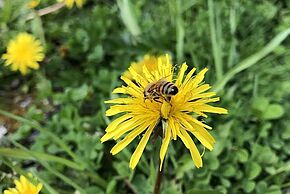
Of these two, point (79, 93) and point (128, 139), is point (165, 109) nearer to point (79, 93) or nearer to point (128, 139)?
point (128, 139)

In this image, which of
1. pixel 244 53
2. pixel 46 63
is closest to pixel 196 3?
pixel 244 53

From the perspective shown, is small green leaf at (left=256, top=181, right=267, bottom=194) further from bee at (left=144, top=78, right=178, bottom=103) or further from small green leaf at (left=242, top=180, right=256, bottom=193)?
bee at (left=144, top=78, right=178, bottom=103)

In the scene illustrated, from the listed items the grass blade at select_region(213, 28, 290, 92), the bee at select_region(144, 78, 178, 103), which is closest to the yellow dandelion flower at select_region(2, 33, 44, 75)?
the grass blade at select_region(213, 28, 290, 92)

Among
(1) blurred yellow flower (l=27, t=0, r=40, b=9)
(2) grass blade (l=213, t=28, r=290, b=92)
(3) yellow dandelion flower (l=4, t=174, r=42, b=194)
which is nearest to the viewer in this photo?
(3) yellow dandelion flower (l=4, t=174, r=42, b=194)

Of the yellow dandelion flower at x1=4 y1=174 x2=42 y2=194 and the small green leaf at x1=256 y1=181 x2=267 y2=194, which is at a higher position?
the yellow dandelion flower at x1=4 y1=174 x2=42 y2=194

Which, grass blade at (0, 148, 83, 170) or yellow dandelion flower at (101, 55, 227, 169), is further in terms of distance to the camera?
grass blade at (0, 148, 83, 170)

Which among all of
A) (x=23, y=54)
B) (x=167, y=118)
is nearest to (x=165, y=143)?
(x=167, y=118)

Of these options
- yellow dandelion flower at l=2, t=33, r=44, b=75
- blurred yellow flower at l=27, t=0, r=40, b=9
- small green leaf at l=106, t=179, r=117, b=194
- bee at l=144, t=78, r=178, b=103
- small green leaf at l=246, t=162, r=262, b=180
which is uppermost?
blurred yellow flower at l=27, t=0, r=40, b=9

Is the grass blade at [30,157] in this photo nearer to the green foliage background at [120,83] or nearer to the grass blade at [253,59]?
the green foliage background at [120,83]
